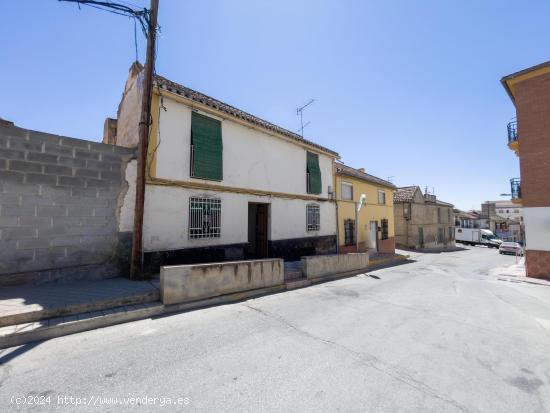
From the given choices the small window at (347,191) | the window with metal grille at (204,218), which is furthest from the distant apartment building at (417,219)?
the window with metal grille at (204,218)

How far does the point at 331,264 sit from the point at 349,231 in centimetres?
576

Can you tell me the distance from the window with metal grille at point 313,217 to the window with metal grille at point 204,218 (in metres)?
4.98

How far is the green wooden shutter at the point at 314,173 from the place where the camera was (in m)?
12.4

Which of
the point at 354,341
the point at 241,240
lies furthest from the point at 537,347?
the point at 241,240

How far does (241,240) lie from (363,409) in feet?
23.4

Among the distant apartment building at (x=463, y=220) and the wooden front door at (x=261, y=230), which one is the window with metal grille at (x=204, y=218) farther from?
the distant apartment building at (x=463, y=220)

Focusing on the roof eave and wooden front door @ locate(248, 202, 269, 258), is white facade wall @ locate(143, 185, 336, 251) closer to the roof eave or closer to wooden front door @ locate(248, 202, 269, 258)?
wooden front door @ locate(248, 202, 269, 258)

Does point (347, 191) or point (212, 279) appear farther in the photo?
point (347, 191)

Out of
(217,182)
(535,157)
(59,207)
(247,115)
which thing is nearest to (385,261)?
(535,157)

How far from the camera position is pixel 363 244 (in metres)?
15.5

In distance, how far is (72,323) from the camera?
4070mm

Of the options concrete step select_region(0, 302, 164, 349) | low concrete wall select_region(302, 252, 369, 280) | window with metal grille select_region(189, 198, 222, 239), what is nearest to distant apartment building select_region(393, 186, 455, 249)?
low concrete wall select_region(302, 252, 369, 280)

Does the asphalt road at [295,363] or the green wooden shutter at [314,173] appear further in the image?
the green wooden shutter at [314,173]

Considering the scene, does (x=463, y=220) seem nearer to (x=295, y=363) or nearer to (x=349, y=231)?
(x=349, y=231)
